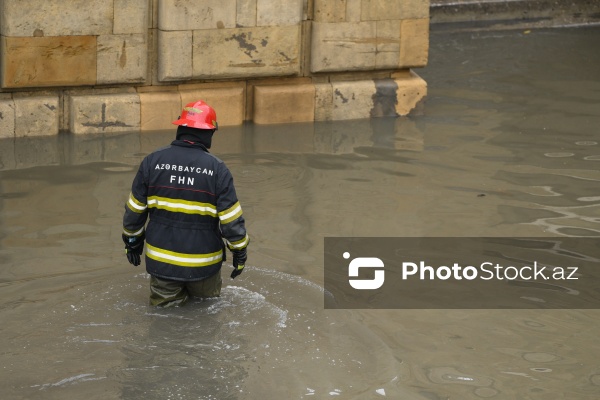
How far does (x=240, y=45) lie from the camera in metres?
10.8

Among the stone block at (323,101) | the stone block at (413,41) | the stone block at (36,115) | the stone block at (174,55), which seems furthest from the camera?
the stone block at (413,41)

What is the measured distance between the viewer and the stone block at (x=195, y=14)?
1043 centimetres

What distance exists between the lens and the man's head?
6340mm

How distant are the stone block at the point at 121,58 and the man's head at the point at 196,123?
4238 mm

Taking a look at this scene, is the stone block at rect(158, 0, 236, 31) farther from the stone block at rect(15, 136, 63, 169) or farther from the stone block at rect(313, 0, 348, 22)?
the stone block at rect(15, 136, 63, 169)

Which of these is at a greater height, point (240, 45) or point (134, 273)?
point (240, 45)

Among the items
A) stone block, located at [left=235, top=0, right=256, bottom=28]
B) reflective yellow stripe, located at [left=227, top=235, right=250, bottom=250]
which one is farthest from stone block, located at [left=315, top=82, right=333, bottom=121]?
reflective yellow stripe, located at [left=227, top=235, right=250, bottom=250]

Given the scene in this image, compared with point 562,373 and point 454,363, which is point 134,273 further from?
point 562,373

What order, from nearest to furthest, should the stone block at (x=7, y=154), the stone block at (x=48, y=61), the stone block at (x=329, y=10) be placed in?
1. the stone block at (x=7, y=154)
2. the stone block at (x=48, y=61)
3. the stone block at (x=329, y=10)

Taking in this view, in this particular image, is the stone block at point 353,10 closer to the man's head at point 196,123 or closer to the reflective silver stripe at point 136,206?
the man's head at point 196,123

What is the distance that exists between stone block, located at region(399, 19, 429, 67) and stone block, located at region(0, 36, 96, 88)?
3292 mm

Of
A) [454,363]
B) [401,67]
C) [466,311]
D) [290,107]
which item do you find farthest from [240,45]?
[454,363]

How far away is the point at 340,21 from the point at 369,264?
4.18m

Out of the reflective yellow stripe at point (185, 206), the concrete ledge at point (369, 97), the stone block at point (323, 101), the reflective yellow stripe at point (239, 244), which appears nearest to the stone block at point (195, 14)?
the stone block at point (323, 101)
